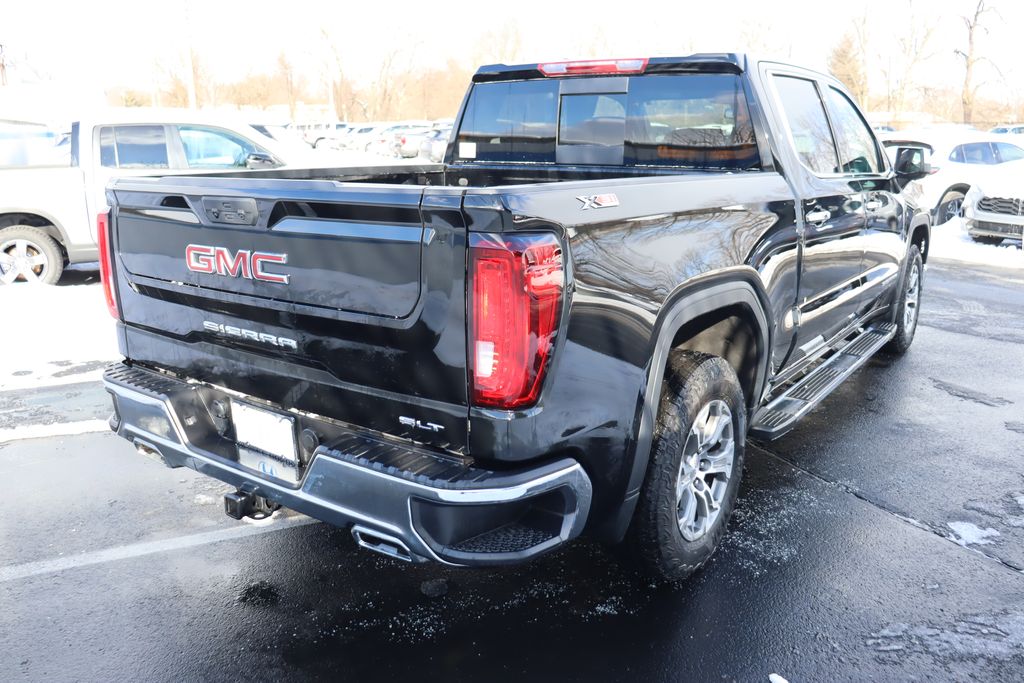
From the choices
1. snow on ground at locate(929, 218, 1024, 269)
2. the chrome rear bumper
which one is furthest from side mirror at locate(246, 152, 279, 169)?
snow on ground at locate(929, 218, 1024, 269)

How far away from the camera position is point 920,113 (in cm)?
4416

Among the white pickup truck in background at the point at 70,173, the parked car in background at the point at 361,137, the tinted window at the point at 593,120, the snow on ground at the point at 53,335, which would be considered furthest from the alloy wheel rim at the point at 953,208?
the parked car in background at the point at 361,137

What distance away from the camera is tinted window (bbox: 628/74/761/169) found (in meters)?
3.69

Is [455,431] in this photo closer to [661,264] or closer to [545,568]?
[661,264]

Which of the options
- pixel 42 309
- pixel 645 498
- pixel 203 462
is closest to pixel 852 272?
pixel 645 498

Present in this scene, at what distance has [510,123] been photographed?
4535 mm

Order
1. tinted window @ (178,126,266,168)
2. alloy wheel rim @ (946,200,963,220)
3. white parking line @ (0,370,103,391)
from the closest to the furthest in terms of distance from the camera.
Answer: white parking line @ (0,370,103,391), tinted window @ (178,126,266,168), alloy wheel rim @ (946,200,963,220)

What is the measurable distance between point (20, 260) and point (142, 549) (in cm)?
633

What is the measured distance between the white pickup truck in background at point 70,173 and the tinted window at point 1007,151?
12.8 meters

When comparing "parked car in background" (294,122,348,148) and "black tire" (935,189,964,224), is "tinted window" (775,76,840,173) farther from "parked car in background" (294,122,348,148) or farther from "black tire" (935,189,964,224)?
"parked car in background" (294,122,348,148)

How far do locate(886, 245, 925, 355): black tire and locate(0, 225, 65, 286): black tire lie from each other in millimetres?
8033

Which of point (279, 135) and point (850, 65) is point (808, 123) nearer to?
point (279, 135)

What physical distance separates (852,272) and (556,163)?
1.77m

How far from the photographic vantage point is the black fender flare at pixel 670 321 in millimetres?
2637
